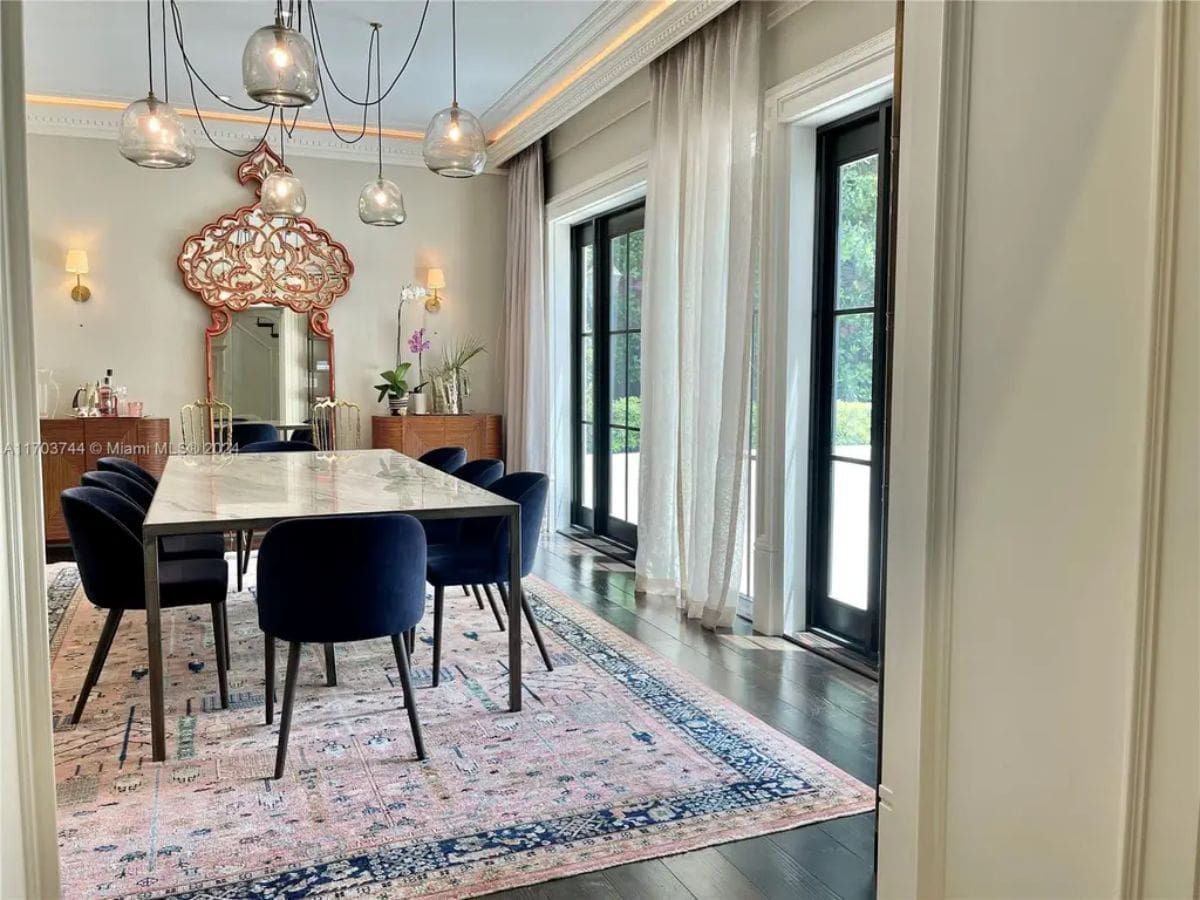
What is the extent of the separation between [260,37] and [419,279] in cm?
452

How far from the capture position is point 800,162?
159 inches

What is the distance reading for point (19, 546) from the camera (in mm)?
1202

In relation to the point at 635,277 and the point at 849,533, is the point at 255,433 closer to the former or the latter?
the point at 635,277

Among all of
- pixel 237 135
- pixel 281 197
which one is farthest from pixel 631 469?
pixel 237 135

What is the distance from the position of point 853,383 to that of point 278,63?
2493 mm

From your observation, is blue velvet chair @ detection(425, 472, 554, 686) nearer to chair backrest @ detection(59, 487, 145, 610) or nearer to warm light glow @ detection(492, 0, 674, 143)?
chair backrest @ detection(59, 487, 145, 610)

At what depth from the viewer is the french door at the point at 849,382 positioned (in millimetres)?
3803

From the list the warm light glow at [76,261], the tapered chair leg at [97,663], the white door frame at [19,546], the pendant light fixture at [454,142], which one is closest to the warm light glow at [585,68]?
the pendant light fixture at [454,142]

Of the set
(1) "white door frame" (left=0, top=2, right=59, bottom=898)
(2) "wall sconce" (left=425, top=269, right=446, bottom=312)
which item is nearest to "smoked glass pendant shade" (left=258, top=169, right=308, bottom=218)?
(2) "wall sconce" (left=425, top=269, right=446, bottom=312)

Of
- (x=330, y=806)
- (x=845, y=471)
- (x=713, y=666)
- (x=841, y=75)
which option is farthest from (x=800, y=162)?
(x=330, y=806)

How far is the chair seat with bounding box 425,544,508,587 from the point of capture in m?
3.58

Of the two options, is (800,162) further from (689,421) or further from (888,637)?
(888,637)

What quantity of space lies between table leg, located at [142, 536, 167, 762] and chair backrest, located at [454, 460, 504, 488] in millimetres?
1700

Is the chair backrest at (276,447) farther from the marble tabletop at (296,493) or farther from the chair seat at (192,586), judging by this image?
the chair seat at (192,586)
